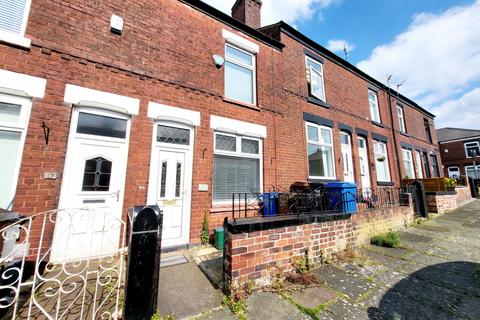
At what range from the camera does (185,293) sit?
9.49 feet

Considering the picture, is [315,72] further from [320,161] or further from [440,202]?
[440,202]

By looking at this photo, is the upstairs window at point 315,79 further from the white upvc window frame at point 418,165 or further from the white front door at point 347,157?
the white upvc window frame at point 418,165

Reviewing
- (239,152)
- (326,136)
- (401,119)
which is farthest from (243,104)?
(401,119)

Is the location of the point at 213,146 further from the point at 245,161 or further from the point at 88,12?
the point at 88,12

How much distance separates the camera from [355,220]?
486cm

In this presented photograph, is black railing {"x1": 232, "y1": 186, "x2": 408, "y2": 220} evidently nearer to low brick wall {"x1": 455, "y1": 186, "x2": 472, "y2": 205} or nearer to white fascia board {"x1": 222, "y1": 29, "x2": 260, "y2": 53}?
white fascia board {"x1": 222, "y1": 29, "x2": 260, "y2": 53}

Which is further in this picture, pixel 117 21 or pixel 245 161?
pixel 245 161

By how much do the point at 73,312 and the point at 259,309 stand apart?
2.20m

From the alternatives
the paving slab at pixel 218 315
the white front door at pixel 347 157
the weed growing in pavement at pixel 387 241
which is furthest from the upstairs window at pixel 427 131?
the paving slab at pixel 218 315

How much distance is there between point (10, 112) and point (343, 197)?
22.9 ft

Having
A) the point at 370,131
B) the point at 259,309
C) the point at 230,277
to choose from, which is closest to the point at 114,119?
the point at 230,277

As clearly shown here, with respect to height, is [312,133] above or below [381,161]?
above

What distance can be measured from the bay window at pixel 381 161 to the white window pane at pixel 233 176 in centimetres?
788

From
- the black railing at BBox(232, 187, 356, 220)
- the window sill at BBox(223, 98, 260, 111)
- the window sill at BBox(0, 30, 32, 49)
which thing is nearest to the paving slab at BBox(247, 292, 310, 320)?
the black railing at BBox(232, 187, 356, 220)
